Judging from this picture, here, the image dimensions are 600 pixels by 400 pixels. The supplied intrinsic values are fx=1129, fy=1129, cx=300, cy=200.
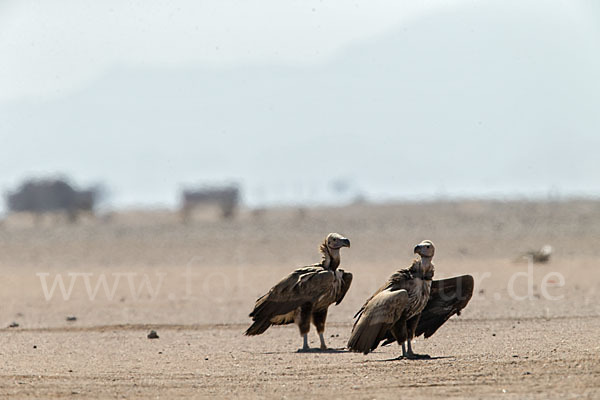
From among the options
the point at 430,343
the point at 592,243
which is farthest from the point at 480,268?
the point at 430,343

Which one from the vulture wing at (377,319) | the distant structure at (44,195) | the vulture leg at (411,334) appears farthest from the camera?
the distant structure at (44,195)

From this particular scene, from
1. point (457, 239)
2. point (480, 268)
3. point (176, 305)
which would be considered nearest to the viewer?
point (176, 305)

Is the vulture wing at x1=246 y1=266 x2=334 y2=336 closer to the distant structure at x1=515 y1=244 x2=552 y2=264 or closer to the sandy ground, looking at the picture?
the sandy ground

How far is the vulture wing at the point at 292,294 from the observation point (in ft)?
45.4

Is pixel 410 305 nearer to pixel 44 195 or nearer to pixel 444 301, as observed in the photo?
pixel 444 301

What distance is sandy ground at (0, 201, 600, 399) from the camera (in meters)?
11.1

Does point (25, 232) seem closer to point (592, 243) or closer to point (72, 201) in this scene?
point (592, 243)

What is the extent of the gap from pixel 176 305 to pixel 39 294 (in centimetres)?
445

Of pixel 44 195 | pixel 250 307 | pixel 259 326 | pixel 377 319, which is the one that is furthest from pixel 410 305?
pixel 44 195

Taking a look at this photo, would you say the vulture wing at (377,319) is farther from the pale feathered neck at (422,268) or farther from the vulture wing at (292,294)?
the vulture wing at (292,294)

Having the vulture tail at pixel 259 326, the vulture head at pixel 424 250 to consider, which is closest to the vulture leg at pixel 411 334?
the vulture head at pixel 424 250

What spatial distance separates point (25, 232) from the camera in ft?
150

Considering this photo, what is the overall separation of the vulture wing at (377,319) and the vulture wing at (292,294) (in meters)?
1.44

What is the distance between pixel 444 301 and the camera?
1309cm
